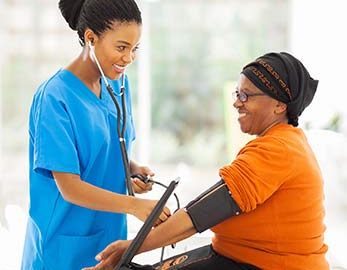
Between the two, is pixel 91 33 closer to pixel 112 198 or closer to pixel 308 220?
pixel 112 198

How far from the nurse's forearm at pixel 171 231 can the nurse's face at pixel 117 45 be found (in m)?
0.44

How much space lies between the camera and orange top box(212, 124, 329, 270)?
1.66m

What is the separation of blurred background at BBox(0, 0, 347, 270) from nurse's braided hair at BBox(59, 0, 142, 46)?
4.76 ft

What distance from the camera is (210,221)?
5.53 feet

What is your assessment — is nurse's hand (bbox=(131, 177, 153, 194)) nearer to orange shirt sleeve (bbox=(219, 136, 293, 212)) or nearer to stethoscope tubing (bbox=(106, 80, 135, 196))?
stethoscope tubing (bbox=(106, 80, 135, 196))

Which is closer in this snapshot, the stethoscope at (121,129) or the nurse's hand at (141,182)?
the stethoscope at (121,129)

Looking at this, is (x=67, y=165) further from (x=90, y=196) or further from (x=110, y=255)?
(x=110, y=255)

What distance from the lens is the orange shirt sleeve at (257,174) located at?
165cm

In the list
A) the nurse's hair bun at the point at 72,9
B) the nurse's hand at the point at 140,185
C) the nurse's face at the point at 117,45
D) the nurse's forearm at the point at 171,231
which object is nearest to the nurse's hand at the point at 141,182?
the nurse's hand at the point at 140,185

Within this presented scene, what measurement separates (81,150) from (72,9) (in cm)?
40

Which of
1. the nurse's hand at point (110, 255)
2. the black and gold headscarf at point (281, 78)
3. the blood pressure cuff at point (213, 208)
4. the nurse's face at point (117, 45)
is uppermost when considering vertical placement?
the nurse's face at point (117, 45)

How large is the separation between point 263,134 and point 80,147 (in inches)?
20.9

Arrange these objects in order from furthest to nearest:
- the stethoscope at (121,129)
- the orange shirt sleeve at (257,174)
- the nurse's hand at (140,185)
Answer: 1. the nurse's hand at (140,185)
2. the stethoscope at (121,129)
3. the orange shirt sleeve at (257,174)

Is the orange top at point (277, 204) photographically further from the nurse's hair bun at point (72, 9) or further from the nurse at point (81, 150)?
the nurse's hair bun at point (72, 9)
